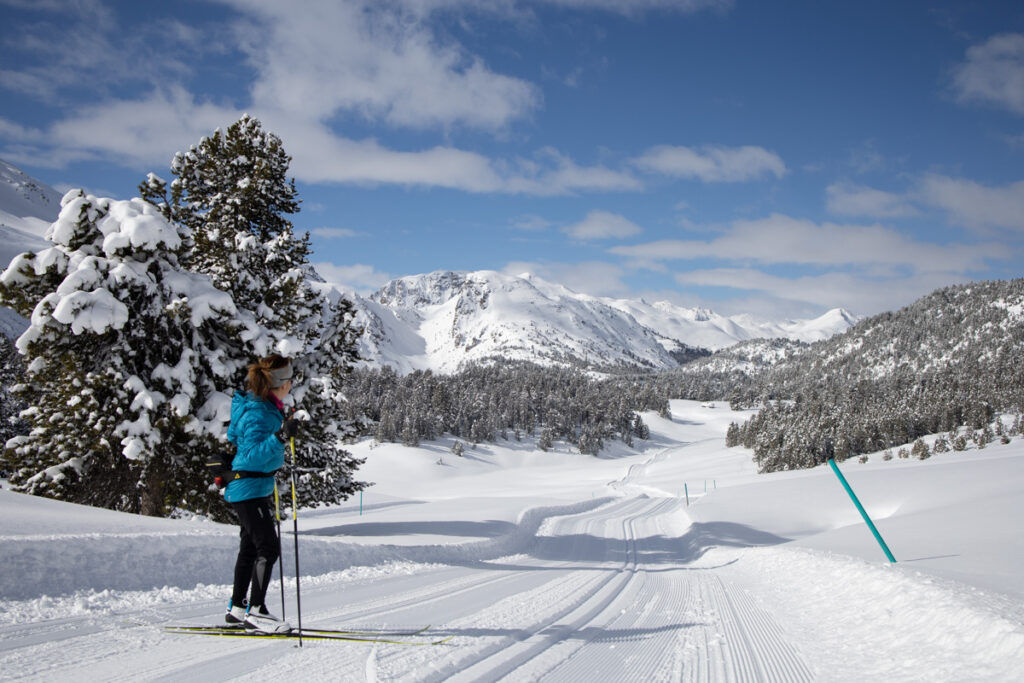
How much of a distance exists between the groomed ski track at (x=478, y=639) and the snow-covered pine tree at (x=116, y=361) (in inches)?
231

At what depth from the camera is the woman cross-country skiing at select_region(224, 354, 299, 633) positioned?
15.5 feet

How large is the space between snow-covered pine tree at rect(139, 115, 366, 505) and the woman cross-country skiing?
25.1ft

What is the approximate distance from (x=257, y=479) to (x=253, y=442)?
378mm

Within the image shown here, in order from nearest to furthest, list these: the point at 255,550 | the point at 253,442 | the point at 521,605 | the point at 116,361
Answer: the point at 253,442 < the point at 255,550 < the point at 521,605 < the point at 116,361

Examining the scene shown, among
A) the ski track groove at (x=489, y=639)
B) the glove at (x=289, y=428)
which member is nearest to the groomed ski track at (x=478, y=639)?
the ski track groove at (x=489, y=639)

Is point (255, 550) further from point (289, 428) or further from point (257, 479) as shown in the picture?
point (289, 428)

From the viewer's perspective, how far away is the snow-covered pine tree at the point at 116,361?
1027 cm

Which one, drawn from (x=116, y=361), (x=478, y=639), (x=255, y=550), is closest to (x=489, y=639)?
(x=478, y=639)

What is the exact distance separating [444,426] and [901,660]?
10009cm

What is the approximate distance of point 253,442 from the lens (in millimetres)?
4730

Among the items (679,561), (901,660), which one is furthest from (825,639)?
(679,561)

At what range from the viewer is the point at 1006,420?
91.6 meters

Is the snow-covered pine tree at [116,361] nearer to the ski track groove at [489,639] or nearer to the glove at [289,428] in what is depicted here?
the ski track groove at [489,639]

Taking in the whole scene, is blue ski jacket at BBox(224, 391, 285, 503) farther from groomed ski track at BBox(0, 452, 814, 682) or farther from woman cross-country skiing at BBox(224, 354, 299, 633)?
groomed ski track at BBox(0, 452, 814, 682)
